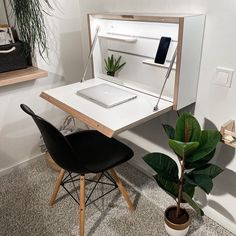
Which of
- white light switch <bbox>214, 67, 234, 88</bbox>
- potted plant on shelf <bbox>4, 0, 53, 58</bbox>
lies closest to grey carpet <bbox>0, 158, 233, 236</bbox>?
white light switch <bbox>214, 67, 234, 88</bbox>

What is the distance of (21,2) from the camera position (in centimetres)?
166

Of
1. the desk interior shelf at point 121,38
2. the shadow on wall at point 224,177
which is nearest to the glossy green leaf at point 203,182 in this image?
the shadow on wall at point 224,177

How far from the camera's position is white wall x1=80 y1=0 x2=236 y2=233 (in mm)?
1245

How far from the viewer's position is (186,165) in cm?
127

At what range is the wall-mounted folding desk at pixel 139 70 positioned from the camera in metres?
1.26

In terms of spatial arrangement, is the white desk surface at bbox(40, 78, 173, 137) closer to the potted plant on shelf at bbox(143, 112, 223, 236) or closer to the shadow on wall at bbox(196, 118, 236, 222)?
the potted plant on shelf at bbox(143, 112, 223, 236)

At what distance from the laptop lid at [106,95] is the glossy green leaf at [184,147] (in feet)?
1.43

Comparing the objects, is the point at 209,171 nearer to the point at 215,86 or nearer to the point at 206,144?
the point at 206,144

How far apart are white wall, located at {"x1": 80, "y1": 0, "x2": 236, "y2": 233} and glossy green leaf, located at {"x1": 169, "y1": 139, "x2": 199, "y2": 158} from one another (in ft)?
1.21

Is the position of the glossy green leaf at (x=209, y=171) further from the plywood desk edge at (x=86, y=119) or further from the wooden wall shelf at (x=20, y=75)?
the wooden wall shelf at (x=20, y=75)

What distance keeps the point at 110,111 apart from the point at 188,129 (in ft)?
1.36

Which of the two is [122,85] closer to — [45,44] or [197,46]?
[197,46]

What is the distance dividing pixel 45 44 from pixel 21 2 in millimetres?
360

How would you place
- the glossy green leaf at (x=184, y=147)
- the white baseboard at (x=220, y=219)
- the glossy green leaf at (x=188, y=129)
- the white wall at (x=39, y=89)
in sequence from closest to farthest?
the glossy green leaf at (x=184, y=147) → the glossy green leaf at (x=188, y=129) → the white baseboard at (x=220, y=219) → the white wall at (x=39, y=89)
